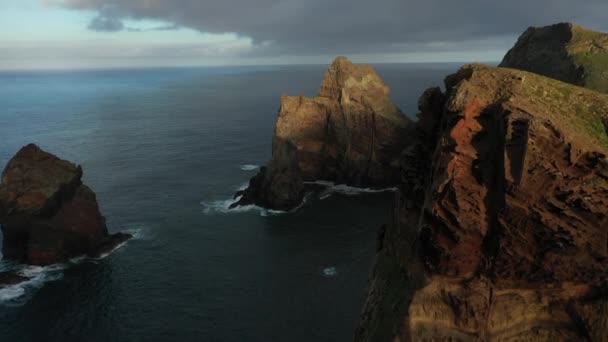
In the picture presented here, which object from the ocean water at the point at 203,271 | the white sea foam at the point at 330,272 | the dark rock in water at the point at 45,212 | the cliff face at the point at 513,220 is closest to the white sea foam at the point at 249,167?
the ocean water at the point at 203,271

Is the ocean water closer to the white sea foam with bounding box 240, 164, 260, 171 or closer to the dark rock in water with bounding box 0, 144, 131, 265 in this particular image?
the white sea foam with bounding box 240, 164, 260, 171

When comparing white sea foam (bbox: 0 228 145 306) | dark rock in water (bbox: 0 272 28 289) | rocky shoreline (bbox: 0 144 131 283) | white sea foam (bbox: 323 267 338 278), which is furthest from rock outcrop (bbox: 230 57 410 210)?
dark rock in water (bbox: 0 272 28 289)

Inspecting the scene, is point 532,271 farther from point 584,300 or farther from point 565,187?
point 565,187

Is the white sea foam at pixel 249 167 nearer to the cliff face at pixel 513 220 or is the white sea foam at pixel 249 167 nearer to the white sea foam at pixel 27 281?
the white sea foam at pixel 27 281

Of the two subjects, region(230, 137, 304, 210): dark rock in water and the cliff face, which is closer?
the cliff face

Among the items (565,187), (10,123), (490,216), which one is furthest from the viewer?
(10,123)

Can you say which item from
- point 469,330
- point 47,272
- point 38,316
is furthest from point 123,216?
point 469,330
